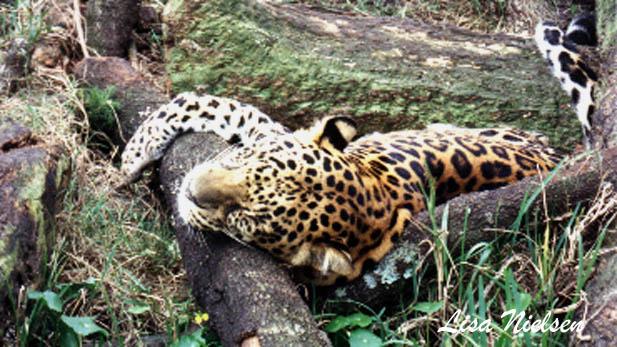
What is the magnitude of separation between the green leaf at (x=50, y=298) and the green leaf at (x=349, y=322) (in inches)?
53.5

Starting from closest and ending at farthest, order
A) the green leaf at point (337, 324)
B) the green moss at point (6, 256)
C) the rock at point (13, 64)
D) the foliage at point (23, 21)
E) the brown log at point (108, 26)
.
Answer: the green moss at point (6, 256) < the green leaf at point (337, 324) < the rock at point (13, 64) < the foliage at point (23, 21) < the brown log at point (108, 26)

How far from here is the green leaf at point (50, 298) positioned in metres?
4.72

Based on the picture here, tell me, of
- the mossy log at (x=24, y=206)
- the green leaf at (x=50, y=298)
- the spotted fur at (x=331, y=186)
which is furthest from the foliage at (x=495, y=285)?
the mossy log at (x=24, y=206)

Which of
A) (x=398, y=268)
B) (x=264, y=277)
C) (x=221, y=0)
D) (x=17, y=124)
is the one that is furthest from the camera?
(x=221, y=0)

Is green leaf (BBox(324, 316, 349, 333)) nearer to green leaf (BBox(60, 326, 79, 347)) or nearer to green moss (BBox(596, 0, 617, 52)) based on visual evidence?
green leaf (BBox(60, 326, 79, 347))

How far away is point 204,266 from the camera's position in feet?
16.9

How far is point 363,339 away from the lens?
492 centimetres

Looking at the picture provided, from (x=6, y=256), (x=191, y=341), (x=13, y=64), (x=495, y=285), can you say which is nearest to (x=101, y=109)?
(x=13, y=64)

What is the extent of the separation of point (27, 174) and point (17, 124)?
533mm

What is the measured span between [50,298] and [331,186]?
153cm

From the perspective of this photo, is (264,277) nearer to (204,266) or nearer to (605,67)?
(204,266)

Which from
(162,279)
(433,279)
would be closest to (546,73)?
(433,279)

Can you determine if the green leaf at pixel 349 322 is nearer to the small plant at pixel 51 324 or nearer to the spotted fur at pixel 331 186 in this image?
the spotted fur at pixel 331 186

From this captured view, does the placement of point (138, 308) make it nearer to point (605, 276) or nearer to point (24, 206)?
point (24, 206)
